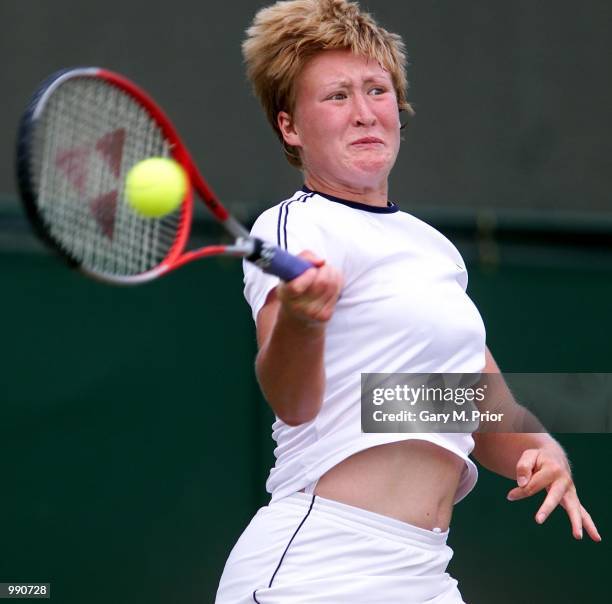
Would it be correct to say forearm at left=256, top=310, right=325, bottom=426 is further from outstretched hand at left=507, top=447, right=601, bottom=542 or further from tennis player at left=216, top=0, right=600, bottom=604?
outstretched hand at left=507, top=447, right=601, bottom=542

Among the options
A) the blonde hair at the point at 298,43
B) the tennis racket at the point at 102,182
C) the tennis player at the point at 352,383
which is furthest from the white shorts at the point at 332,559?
the blonde hair at the point at 298,43

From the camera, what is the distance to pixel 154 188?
178 centimetres

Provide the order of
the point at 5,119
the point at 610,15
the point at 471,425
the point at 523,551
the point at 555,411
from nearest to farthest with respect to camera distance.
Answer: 1. the point at 471,425
2. the point at 555,411
3. the point at 5,119
4. the point at 523,551
5. the point at 610,15

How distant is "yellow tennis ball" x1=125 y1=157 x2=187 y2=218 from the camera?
70.2 inches

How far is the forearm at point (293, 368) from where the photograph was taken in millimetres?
1762

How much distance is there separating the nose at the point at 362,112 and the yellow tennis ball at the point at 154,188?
0.42 metres

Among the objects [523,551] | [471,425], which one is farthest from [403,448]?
[523,551]

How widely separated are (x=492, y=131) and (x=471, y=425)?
1840 mm

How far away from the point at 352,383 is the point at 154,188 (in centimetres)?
43

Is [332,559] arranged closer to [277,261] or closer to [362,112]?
[277,261]

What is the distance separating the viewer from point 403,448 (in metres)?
1.96

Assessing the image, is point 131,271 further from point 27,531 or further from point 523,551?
point 523,551

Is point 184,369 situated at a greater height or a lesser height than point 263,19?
lesser

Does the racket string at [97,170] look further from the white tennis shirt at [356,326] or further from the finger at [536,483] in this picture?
the finger at [536,483]
